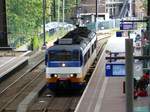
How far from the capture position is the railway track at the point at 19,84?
97.1ft

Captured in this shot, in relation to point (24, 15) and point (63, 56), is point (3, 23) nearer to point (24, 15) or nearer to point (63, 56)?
point (63, 56)

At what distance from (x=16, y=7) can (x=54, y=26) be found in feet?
25.3

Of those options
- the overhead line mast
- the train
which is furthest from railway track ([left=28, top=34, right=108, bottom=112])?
the overhead line mast

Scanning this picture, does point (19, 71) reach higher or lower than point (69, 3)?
lower

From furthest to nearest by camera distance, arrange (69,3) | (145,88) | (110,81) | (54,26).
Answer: (69,3)
(54,26)
(110,81)
(145,88)

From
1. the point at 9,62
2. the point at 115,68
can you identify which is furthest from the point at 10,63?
the point at 115,68

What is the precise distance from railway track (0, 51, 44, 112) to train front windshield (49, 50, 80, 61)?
2959mm

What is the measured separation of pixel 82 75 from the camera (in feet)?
96.3

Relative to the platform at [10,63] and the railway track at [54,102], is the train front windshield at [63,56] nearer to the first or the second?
the railway track at [54,102]

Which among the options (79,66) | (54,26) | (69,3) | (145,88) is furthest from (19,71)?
(69,3)

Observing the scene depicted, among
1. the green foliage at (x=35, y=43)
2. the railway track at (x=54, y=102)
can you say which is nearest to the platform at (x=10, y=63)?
the railway track at (x=54, y=102)

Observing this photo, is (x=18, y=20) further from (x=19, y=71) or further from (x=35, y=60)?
(x=19, y=71)

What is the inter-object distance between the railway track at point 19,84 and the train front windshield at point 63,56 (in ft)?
9.71

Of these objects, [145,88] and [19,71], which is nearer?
[145,88]
